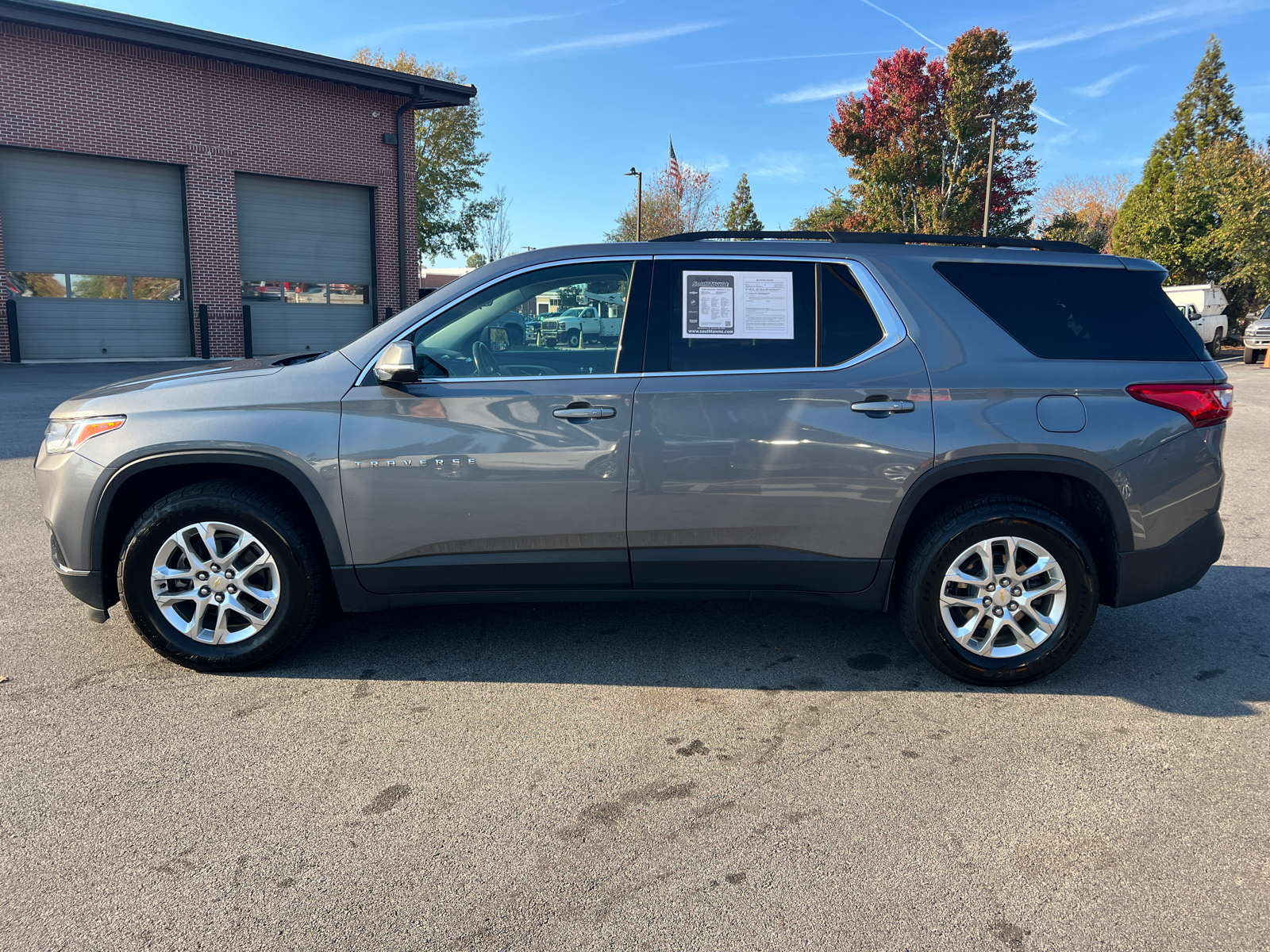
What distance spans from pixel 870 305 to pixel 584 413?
1.29 metres

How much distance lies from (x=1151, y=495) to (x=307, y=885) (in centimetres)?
341

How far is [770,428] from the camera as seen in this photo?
3.57 metres

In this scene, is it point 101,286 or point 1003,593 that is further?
point 101,286

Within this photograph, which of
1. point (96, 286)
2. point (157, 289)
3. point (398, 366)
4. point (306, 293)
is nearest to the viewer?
point (398, 366)

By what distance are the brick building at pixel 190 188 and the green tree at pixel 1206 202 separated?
2642cm

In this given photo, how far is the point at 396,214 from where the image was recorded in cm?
2431

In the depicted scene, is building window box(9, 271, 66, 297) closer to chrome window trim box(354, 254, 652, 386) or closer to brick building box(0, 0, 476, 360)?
brick building box(0, 0, 476, 360)

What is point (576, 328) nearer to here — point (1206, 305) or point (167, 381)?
point (167, 381)

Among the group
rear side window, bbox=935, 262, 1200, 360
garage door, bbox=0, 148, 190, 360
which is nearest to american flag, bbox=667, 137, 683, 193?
garage door, bbox=0, 148, 190, 360

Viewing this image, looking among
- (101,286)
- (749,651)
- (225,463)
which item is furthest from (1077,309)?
(101,286)

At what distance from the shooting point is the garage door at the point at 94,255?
63.3ft

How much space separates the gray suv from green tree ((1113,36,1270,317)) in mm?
33756

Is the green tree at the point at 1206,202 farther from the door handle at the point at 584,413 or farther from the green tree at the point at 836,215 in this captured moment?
the door handle at the point at 584,413

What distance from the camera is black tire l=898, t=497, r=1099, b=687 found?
3645mm
